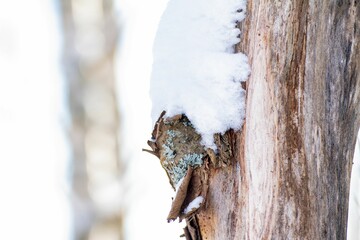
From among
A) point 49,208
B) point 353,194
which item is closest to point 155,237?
point 49,208

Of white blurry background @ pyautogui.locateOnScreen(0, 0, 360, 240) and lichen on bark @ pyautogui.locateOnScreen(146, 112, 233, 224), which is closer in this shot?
lichen on bark @ pyautogui.locateOnScreen(146, 112, 233, 224)

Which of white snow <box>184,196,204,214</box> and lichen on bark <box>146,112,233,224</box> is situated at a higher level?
lichen on bark <box>146,112,233,224</box>

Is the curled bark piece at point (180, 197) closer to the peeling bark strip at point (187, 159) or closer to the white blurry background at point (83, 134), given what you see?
the peeling bark strip at point (187, 159)

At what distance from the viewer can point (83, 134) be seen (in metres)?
3.06

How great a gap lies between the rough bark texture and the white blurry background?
161 cm

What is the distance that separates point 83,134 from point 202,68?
216 cm

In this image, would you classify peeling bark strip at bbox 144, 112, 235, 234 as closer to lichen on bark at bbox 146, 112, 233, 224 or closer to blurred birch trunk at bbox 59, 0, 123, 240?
lichen on bark at bbox 146, 112, 233, 224

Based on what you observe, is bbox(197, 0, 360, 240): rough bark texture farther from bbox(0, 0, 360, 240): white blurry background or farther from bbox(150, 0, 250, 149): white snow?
bbox(0, 0, 360, 240): white blurry background

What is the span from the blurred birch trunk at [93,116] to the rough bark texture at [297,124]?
2120mm

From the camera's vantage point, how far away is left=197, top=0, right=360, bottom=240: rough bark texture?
89 cm

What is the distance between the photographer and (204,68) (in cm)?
96

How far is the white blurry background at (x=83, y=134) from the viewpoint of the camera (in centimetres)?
305

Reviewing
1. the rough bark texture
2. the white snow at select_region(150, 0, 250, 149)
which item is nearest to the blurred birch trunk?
the white snow at select_region(150, 0, 250, 149)

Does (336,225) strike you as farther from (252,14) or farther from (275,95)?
(252,14)
